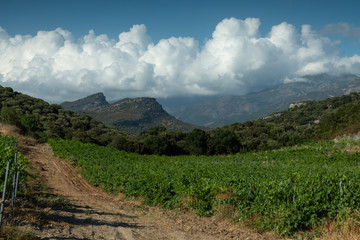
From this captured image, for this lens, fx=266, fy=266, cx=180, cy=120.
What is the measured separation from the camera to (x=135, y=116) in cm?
16838

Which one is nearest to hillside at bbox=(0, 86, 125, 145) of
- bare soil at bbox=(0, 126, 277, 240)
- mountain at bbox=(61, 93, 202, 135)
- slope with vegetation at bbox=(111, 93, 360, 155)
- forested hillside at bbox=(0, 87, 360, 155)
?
forested hillside at bbox=(0, 87, 360, 155)

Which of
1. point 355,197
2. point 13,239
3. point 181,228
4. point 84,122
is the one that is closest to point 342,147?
point 355,197

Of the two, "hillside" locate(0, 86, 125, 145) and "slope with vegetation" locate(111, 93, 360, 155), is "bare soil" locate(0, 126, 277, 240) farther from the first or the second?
"slope with vegetation" locate(111, 93, 360, 155)

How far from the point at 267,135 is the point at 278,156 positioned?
34149mm

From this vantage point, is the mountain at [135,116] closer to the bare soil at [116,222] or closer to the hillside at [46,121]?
the hillside at [46,121]

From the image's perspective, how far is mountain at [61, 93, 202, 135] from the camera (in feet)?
508

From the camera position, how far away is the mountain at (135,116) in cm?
15488

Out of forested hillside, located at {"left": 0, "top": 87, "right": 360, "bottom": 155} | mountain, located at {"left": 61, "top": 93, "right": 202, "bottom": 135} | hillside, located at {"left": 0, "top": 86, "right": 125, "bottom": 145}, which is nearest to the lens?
hillside, located at {"left": 0, "top": 86, "right": 125, "bottom": 145}

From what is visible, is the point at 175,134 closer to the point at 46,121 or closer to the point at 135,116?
the point at 46,121

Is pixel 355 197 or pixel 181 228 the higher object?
pixel 355 197

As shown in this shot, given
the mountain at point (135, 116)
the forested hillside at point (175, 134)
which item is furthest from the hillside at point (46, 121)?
the mountain at point (135, 116)

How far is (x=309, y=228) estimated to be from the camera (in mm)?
8359

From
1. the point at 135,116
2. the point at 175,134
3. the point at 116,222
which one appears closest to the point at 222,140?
the point at 175,134

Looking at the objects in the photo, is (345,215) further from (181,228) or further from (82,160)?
(82,160)
